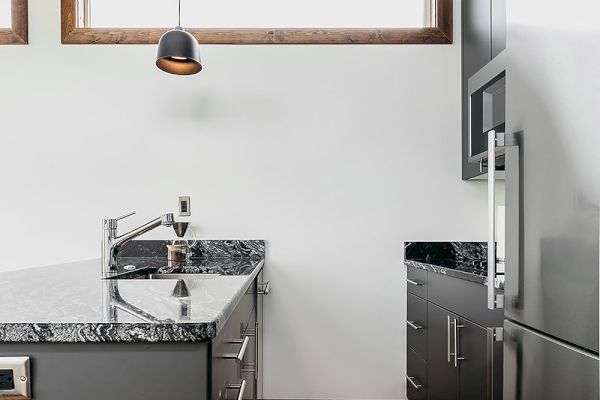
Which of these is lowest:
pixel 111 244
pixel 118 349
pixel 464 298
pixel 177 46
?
pixel 464 298

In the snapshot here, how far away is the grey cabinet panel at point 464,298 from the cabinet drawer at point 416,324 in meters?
0.19

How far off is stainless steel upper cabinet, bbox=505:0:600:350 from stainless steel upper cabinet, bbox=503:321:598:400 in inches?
1.3

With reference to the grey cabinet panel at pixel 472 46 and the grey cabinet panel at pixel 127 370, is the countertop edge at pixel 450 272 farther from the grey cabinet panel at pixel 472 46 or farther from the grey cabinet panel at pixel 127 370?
the grey cabinet panel at pixel 127 370

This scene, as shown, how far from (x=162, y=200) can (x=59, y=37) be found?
116 cm

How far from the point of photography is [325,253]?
2797 mm

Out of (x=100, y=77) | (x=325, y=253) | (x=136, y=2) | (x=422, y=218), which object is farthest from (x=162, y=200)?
(x=422, y=218)

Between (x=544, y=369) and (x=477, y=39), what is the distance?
1818 mm

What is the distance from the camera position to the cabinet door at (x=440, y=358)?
202 centimetres

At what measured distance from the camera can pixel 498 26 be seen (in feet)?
7.09

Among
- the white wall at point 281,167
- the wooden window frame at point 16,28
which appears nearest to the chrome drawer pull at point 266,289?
the white wall at point 281,167

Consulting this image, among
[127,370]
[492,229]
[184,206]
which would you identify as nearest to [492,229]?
[492,229]

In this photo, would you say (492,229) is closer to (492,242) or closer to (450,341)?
(492,242)

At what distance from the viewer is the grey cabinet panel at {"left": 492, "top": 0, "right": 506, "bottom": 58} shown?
6.86ft

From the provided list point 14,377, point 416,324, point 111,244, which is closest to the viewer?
point 14,377
